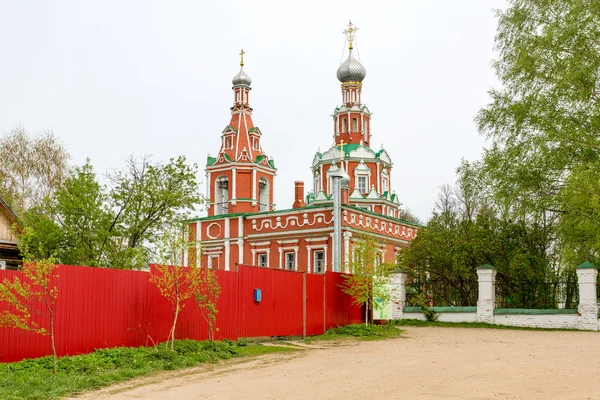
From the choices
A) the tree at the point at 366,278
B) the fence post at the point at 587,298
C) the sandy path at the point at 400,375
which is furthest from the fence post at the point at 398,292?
the sandy path at the point at 400,375

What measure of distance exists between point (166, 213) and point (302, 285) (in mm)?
6858

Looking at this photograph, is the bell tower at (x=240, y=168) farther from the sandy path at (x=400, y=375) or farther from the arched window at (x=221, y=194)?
the sandy path at (x=400, y=375)

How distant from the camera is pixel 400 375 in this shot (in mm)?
11000

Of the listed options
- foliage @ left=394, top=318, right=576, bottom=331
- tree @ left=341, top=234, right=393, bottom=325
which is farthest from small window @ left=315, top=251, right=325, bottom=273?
tree @ left=341, top=234, right=393, bottom=325

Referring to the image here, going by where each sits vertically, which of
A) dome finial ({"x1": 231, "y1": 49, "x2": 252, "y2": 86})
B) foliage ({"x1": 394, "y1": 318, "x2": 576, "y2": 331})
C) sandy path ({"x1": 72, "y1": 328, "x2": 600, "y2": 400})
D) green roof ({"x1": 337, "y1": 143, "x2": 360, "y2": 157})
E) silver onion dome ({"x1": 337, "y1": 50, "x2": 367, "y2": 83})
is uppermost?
silver onion dome ({"x1": 337, "y1": 50, "x2": 367, "y2": 83})

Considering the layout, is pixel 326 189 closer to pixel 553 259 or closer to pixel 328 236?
pixel 328 236

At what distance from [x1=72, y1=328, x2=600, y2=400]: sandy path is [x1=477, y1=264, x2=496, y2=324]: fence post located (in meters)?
7.32

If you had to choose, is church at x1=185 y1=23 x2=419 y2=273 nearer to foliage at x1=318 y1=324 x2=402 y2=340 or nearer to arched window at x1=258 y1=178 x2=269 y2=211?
arched window at x1=258 y1=178 x2=269 y2=211

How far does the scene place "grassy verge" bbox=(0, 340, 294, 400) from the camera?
967cm

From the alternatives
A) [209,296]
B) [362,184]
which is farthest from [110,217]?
[362,184]

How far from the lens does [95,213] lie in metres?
20.9

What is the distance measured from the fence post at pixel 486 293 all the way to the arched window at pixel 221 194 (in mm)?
21658

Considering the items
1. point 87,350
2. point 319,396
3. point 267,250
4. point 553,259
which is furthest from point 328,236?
point 319,396

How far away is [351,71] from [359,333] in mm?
35494
